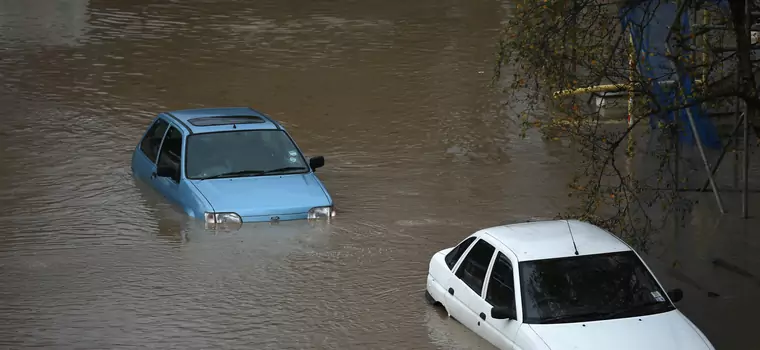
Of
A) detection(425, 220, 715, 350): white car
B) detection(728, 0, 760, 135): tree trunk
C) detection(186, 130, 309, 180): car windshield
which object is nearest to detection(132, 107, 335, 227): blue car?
detection(186, 130, 309, 180): car windshield

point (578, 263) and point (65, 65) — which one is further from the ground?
point (578, 263)

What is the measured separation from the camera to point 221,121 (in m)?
15.4

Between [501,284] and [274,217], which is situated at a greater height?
[501,284]

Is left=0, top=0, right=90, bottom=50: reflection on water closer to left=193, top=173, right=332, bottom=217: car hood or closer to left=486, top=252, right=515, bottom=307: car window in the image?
left=193, top=173, right=332, bottom=217: car hood

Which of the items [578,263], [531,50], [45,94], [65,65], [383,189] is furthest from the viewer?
[65,65]

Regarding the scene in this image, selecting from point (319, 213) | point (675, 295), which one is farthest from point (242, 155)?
point (675, 295)

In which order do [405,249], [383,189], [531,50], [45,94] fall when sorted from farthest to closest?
[45,94], [383,189], [405,249], [531,50]

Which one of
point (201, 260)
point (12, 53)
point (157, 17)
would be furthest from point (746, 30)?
point (157, 17)

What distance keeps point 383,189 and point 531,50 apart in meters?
5.82

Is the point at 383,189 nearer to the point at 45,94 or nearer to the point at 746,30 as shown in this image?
the point at 746,30

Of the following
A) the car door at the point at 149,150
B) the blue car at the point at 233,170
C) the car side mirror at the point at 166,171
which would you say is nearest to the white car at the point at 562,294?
the blue car at the point at 233,170

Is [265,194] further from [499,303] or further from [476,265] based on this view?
[499,303]

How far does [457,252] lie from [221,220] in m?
3.87

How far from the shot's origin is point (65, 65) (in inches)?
1024
